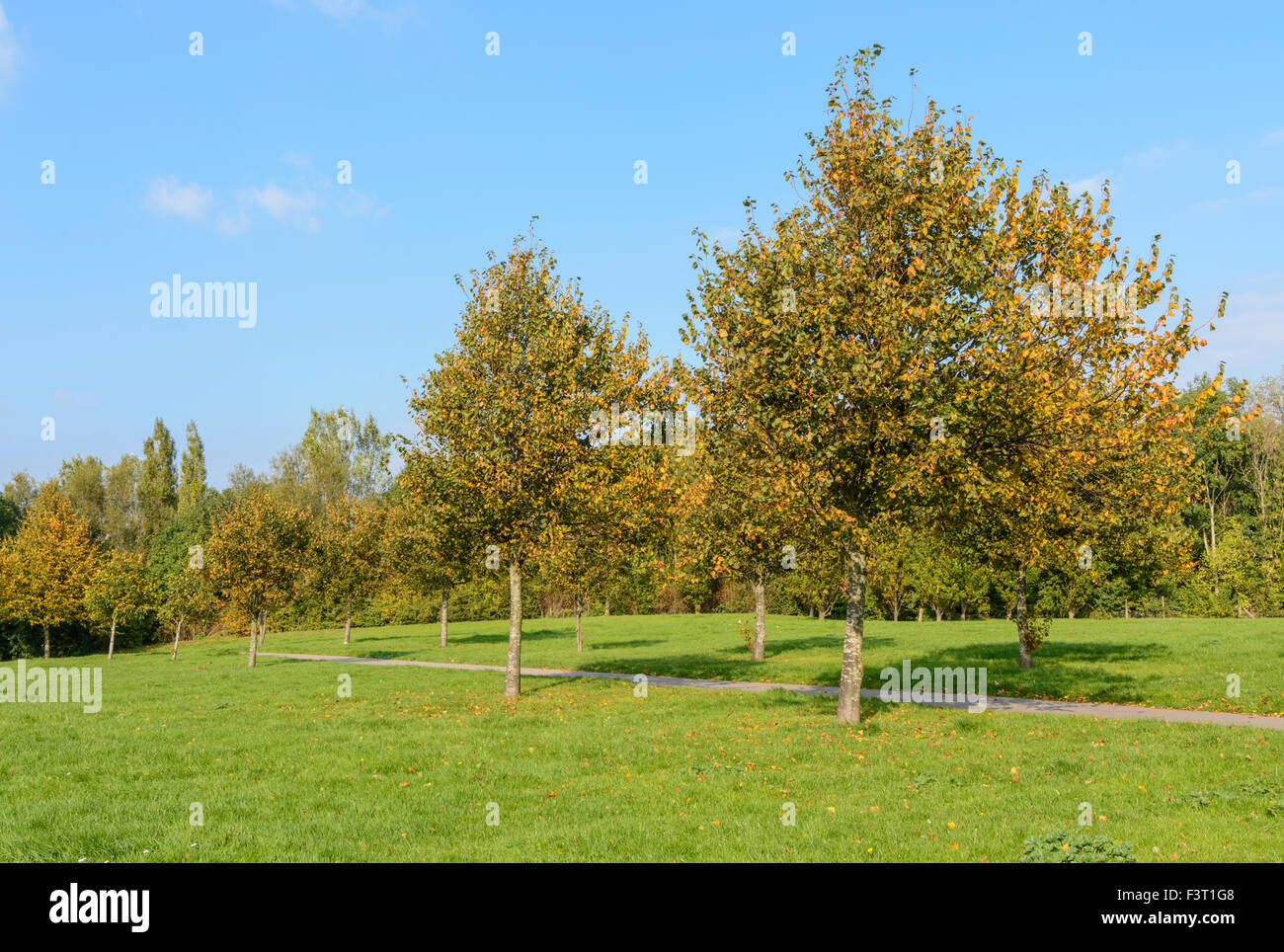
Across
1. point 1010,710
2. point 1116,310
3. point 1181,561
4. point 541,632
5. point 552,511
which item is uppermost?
point 1116,310

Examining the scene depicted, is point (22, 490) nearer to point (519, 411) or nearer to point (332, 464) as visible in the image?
point (332, 464)

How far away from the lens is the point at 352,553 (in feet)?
159

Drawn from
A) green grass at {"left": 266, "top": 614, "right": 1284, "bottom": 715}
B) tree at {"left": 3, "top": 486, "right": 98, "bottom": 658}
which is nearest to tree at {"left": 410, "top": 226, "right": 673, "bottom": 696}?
green grass at {"left": 266, "top": 614, "right": 1284, "bottom": 715}

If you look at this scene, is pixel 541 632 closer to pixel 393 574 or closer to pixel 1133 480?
pixel 393 574

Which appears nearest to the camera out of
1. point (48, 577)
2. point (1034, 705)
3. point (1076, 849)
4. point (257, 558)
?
point (1076, 849)

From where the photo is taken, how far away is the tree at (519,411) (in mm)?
22250

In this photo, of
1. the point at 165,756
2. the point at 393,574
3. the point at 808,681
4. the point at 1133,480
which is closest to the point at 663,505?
the point at 808,681

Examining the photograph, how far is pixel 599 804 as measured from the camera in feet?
36.5

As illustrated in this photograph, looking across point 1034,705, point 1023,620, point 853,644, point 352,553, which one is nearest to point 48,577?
point 352,553

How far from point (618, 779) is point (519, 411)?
12.2 metres

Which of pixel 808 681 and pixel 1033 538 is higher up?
pixel 1033 538

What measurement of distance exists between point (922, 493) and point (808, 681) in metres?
11.5

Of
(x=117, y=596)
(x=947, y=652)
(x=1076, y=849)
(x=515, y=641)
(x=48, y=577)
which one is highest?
(x=1076, y=849)

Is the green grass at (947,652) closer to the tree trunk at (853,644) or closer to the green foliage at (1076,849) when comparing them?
the tree trunk at (853,644)
